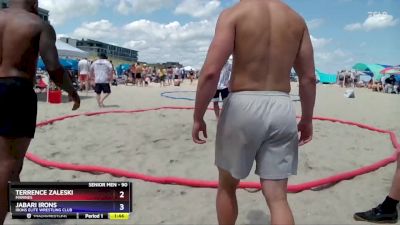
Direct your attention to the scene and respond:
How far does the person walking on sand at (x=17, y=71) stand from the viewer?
2.66 meters

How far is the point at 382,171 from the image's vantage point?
15.6 feet

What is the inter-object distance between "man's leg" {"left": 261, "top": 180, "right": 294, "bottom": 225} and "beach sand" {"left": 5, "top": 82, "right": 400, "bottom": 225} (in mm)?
1054

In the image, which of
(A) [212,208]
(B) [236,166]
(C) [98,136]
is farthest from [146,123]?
(B) [236,166]

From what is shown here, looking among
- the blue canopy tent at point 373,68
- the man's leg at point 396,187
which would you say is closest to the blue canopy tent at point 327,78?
the blue canopy tent at point 373,68

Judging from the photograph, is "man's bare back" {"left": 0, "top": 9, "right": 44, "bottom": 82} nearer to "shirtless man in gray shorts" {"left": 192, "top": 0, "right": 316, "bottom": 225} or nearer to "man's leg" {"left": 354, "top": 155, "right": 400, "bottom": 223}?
"shirtless man in gray shorts" {"left": 192, "top": 0, "right": 316, "bottom": 225}

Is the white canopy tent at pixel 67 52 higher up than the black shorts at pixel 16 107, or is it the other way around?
the white canopy tent at pixel 67 52

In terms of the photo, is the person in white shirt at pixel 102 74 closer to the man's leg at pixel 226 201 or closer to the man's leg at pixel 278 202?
the man's leg at pixel 226 201

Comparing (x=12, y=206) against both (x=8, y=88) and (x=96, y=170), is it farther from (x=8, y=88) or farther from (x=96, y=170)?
(x=96, y=170)

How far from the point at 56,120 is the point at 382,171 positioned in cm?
593

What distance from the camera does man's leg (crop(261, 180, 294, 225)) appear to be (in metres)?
2.33

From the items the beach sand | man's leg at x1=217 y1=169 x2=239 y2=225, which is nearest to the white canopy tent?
the beach sand

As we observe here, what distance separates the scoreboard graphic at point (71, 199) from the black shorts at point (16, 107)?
418mm

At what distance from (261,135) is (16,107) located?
1.70 m

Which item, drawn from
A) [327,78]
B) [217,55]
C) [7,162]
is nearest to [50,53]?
[7,162]
